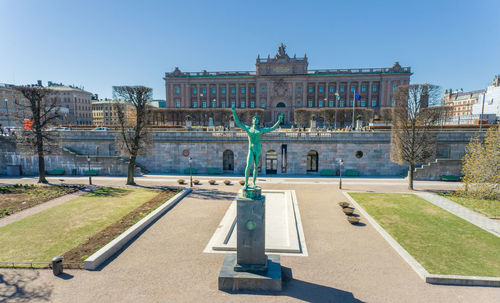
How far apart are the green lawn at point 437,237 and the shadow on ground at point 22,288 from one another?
17.2m

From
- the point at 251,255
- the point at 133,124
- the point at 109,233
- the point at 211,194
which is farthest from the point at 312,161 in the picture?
the point at 109,233

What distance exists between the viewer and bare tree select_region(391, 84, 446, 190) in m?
28.8

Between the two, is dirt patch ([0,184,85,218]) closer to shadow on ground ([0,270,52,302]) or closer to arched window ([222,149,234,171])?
shadow on ground ([0,270,52,302])

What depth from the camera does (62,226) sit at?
17797 millimetres

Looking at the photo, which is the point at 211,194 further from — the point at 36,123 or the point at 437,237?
the point at 36,123

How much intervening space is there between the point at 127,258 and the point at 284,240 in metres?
8.72

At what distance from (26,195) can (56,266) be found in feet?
56.0

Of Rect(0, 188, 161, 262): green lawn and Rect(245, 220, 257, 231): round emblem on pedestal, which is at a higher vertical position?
Rect(245, 220, 257, 231): round emblem on pedestal

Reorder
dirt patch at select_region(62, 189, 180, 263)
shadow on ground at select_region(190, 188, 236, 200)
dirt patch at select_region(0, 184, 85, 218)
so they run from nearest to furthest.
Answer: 1. dirt patch at select_region(62, 189, 180, 263)
2. dirt patch at select_region(0, 184, 85, 218)
3. shadow on ground at select_region(190, 188, 236, 200)

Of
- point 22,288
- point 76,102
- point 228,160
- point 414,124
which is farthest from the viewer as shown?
point 76,102

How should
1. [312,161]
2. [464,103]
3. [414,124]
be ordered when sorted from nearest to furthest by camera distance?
[414,124] → [312,161] → [464,103]

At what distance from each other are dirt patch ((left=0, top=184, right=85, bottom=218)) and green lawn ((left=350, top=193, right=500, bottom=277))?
2707cm

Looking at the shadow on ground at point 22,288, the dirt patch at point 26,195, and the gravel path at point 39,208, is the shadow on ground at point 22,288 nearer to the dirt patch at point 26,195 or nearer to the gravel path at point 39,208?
the gravel path at point 39,208

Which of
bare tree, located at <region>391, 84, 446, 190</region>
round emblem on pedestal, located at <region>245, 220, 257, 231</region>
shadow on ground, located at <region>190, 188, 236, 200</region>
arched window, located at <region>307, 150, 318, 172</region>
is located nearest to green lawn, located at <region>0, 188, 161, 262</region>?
shadow on ground, located at <region>190, 188, 236, 200</region>
